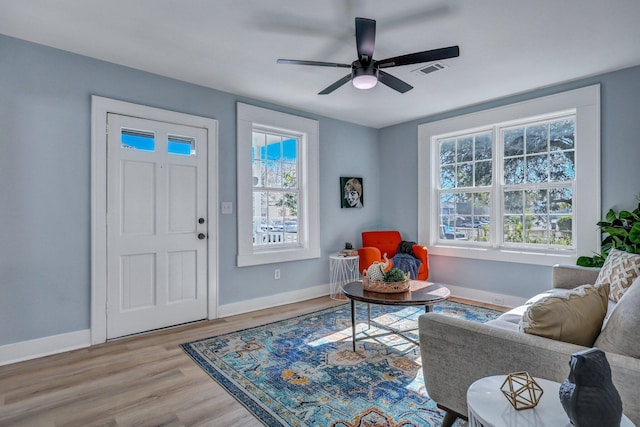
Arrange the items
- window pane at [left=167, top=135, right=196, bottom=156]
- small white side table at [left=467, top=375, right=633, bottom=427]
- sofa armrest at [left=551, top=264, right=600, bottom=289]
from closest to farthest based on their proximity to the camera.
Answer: small white side table at [left=467, top=375, right=633, bottom=427]
sofa armrest at [left=551, top=264, right=600, bottom=289]
window pane at [left=167, top=135, right=196, bottom=156]

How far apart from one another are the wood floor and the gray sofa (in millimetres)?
1030

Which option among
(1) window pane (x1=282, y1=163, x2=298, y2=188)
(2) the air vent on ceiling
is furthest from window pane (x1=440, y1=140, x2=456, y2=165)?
(1) window pane (x1=282, y1=163, x2=298, y2=188)

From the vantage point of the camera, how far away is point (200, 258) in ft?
11.9

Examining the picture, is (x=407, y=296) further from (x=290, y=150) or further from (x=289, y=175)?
(x=290, y=150)

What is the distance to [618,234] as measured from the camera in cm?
316

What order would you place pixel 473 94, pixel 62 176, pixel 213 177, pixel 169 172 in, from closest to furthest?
pixel 62 176
pixel 169 172
pixel 213 177
pixel 473 94

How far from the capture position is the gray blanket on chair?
4305 mm

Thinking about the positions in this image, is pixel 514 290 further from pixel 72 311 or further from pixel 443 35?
pixel 72 311

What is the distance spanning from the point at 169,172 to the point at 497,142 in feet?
12.4

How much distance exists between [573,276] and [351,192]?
2.85 m

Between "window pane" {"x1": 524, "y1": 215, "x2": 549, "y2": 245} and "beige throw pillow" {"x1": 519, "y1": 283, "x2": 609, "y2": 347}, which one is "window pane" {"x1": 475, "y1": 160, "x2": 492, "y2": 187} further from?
"beige throw pillow" {"x1": 519, "y1": 283, "x2": 609, "y2": 347}

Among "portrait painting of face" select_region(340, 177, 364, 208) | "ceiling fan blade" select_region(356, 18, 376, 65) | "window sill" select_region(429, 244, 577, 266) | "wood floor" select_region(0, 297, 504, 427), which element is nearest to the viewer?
"wood floor" select_region(0, 297, 504, 427)

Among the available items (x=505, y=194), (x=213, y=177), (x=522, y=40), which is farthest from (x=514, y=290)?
(x=213, y=177)

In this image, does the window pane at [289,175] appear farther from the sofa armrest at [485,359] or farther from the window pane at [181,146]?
the sofa armrest at [485,359]
